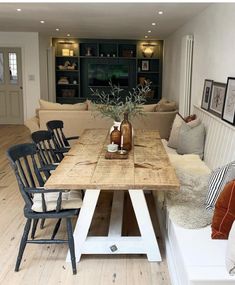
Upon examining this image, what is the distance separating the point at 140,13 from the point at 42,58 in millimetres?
4437

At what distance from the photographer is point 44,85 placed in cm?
983

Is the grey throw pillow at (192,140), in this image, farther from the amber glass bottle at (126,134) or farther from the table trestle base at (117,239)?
the table trestle base at (117,239)

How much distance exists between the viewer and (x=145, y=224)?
111 inches

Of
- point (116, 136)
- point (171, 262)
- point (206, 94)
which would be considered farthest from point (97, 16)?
point (171, 262)

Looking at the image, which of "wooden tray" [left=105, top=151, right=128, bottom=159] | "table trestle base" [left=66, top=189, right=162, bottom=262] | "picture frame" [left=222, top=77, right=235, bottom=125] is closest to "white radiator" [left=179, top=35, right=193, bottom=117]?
"picture frame" [left=222, top=77, right=235, bottom=125]

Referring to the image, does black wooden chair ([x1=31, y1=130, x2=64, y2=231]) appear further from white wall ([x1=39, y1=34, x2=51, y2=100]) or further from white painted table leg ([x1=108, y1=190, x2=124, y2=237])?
white wall ([x1=39, y1=34, x2=51, y2=100])

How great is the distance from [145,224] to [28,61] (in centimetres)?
742

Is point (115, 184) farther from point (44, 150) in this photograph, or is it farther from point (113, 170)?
point (44, 150)

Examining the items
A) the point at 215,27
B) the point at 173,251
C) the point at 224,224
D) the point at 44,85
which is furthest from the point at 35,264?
the point at 44,85

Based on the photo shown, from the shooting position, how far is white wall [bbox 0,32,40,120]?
357 inches

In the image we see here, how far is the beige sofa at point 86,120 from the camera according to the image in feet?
20.4

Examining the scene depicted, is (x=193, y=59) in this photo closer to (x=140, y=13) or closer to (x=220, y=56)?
(x=140, y=13)

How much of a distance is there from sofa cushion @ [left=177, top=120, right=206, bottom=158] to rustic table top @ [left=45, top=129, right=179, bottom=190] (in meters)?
0.74

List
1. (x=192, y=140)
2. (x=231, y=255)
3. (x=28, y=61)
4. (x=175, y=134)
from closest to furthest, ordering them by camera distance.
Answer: (x=231, y=255) < (x=192, y=140) < (x=175, y=134) < (x=28, y=61)
